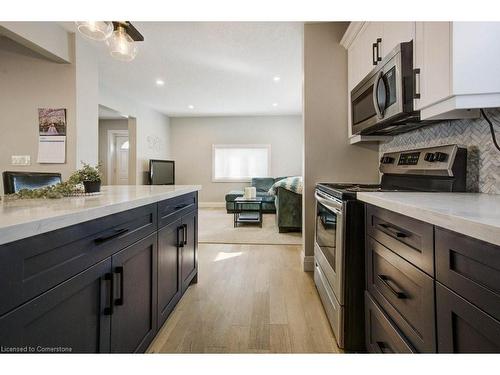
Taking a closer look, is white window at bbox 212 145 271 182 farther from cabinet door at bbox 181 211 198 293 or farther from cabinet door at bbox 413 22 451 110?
cabinet door at bbox 413 22 451 110

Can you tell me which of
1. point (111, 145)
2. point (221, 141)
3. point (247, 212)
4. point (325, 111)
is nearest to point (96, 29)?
point (325, 111)

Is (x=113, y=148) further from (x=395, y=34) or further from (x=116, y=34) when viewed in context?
(x=395, y=34)

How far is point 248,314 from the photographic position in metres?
1.79

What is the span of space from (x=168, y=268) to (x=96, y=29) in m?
1.63

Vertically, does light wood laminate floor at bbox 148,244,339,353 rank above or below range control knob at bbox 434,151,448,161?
below

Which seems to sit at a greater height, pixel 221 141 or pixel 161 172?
pixel 221 141

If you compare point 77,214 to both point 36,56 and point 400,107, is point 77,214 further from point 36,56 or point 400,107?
point 36,56

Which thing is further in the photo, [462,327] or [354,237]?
[354,237]

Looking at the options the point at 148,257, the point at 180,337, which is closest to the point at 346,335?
the point at 180,337

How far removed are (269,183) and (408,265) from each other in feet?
20.0

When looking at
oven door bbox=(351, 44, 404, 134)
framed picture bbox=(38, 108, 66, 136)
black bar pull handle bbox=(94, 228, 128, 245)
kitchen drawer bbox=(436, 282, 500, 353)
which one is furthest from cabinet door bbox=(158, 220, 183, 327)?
framed picture bbox=(38, 108, 66, 136)

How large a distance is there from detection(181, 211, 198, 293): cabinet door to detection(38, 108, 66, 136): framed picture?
6.89ft

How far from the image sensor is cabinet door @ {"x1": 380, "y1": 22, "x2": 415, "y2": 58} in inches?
54.6

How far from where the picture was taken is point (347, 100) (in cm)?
256
